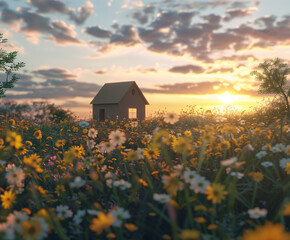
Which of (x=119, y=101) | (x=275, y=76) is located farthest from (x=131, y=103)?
(x=275, y=76)

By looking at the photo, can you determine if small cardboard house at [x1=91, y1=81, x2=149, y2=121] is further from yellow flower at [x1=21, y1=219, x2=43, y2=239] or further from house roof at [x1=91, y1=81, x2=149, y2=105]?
yellow flower at [x1=21, y1=219, x2=43, y2=239]

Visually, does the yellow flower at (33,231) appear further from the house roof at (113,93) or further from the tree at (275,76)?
the tree at (275,76)

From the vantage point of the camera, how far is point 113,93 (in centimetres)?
2875

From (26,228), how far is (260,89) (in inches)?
1664

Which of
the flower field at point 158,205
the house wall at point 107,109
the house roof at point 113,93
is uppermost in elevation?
the house roof at point 113,93

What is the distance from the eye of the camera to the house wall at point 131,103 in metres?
27.7

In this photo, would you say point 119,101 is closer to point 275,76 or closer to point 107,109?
point 107,109

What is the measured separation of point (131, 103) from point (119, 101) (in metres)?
2.12

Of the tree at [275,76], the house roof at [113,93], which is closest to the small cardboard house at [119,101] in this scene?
the house roof at [113,93]

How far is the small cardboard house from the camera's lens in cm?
2756

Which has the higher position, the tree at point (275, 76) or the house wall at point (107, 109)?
the tree at point (275, 76)

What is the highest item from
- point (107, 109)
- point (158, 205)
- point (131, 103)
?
point (131, 103)

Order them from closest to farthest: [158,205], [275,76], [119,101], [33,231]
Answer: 1. [33,231]
2. [158,205]
3. [119,101]
4. [275,76]

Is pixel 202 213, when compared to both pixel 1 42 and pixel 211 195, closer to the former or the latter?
pixel 211 195
